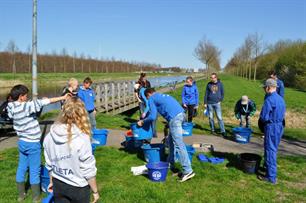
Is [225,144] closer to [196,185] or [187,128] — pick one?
[187,128]

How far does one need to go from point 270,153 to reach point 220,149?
272cm

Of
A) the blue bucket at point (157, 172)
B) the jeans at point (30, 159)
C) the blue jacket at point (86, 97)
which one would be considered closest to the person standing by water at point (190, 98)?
the blue jacket at point (86, 97)

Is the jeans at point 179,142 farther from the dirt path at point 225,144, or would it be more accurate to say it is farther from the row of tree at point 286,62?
the row of tree at point 286,62

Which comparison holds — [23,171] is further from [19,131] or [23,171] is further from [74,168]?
[74,168]

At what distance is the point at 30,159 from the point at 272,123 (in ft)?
14.4

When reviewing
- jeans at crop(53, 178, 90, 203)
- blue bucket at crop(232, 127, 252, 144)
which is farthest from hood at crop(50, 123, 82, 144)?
blue bucket at crop(232, 127, 252, 144)

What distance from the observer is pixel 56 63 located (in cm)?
6938

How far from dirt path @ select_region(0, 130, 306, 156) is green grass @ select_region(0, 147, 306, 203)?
4.49 feet

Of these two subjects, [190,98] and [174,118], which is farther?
[190,98]

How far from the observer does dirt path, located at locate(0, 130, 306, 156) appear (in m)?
9.15

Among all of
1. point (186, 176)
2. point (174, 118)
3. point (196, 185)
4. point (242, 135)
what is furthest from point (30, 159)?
point (242, 135)

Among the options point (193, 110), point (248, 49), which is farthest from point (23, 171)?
point (248, 49)

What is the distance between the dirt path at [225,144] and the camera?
9.15 meters

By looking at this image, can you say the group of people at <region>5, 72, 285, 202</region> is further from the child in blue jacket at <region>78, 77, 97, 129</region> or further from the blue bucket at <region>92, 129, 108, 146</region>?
the blue bucket at <region>92, 129, 108, 146</region>
